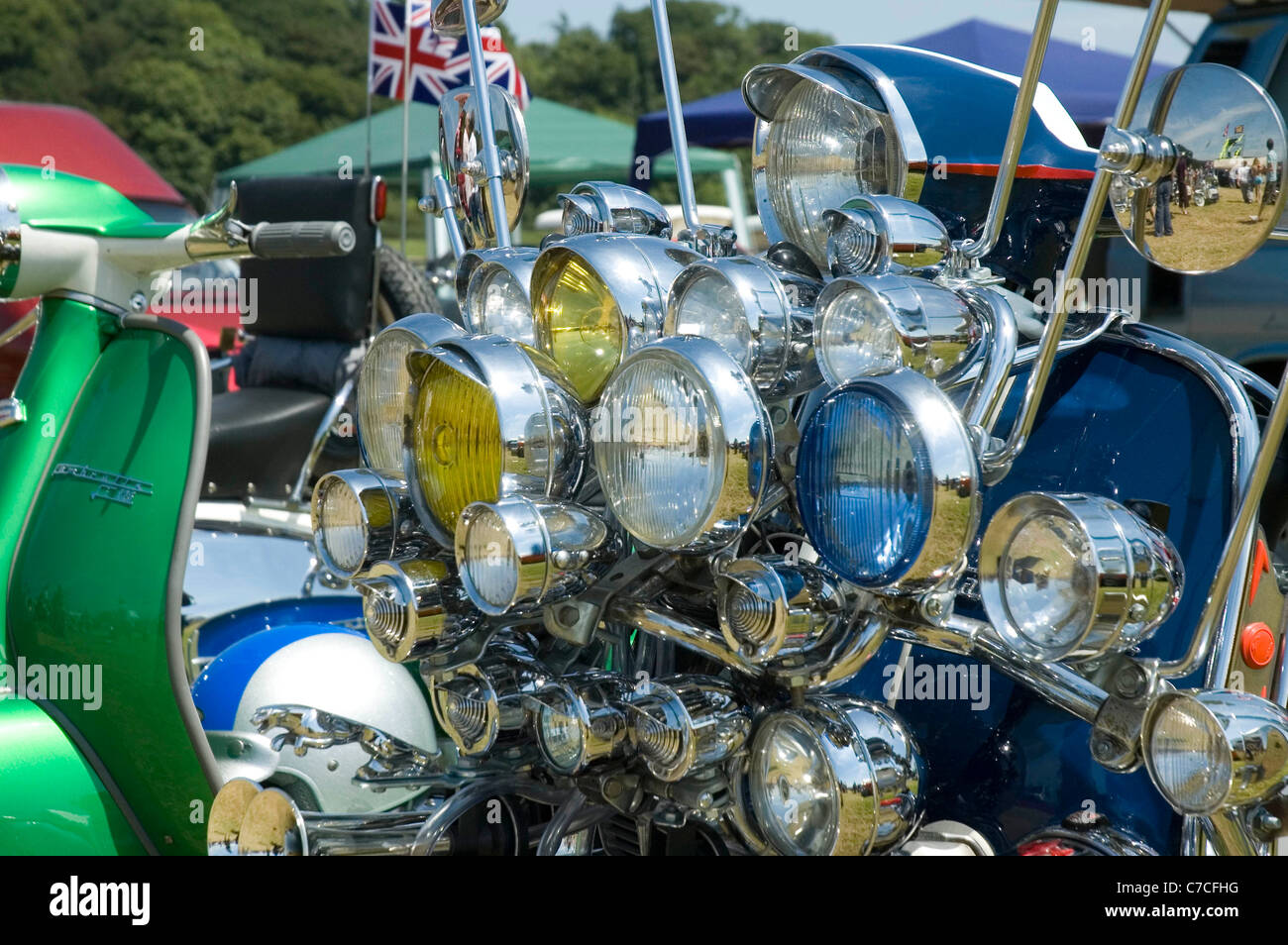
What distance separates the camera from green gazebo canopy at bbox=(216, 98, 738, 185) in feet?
49.0

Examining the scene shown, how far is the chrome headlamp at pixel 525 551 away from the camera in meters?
1.27

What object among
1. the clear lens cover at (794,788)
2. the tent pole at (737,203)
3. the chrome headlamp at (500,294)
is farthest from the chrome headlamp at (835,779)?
the tent pole at (737,203)

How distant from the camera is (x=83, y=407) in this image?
80.8 inches

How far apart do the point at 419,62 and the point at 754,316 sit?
22.3ft

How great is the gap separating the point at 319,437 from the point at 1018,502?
2.70 metres

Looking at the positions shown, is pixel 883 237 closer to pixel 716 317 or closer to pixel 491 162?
pixel 716 317

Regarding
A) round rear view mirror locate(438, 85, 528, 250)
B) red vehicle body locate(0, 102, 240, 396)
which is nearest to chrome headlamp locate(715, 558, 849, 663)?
round rear view mirror locate(438, 85, 528, 250)

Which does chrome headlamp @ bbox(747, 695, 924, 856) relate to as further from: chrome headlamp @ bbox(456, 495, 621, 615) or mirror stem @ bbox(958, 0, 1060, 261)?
mirror stem @ bbox(958, 0, 1060, 261)

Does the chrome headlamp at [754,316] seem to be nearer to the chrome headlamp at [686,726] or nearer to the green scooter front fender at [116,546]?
the chrome headlamp at [686,726]

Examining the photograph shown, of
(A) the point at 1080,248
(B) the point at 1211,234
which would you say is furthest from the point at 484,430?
(B) the point at 1211,234

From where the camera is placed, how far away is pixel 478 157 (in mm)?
1837

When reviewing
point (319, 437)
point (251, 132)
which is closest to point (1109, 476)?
point (319, 437)

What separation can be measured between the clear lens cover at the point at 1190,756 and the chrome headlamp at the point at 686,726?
1.27 ft

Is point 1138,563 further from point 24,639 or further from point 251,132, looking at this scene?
point 251,132
